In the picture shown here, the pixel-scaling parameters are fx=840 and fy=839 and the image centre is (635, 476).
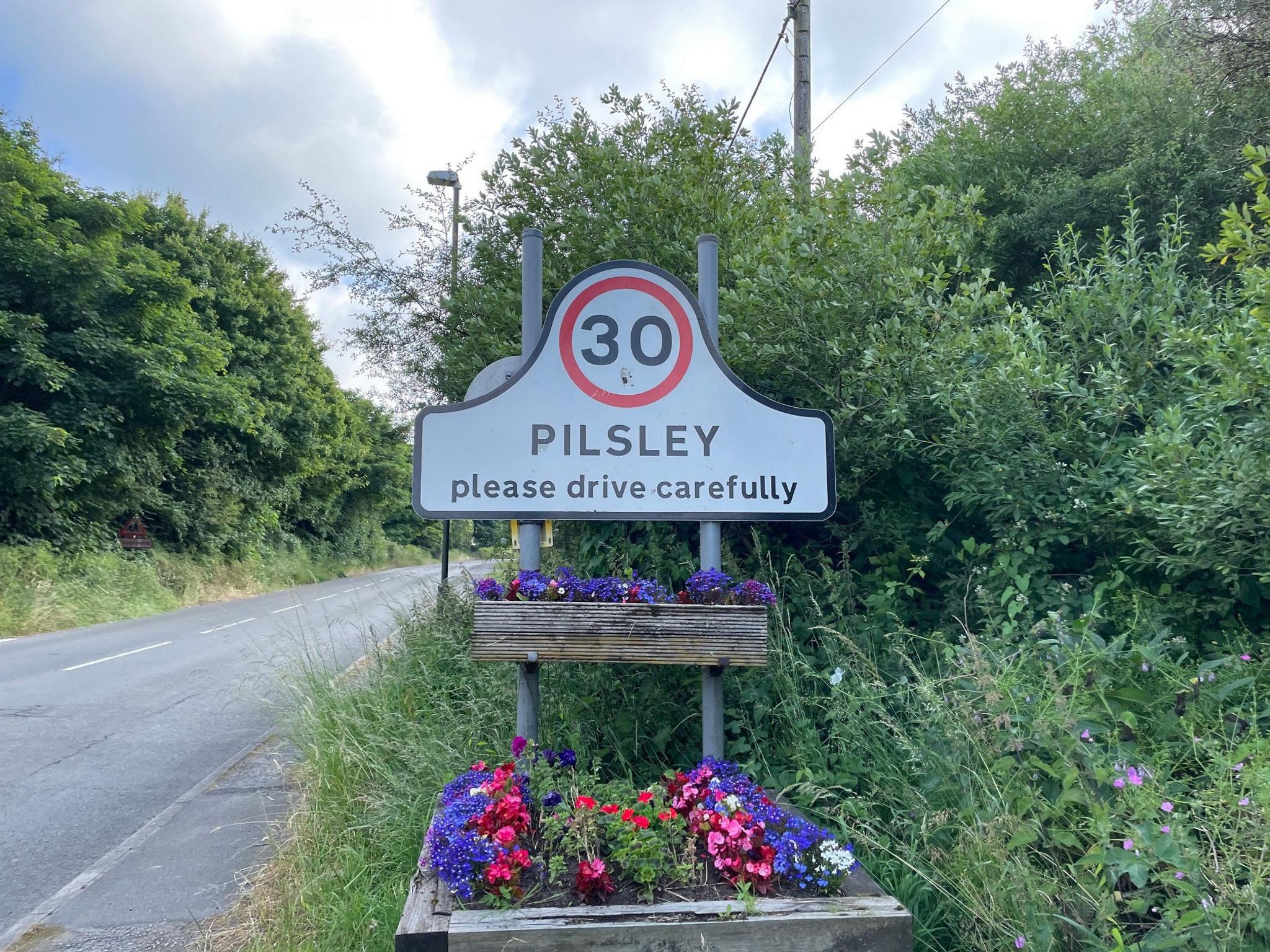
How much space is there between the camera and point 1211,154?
7.79 metres

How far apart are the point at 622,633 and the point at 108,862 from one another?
3.09 m

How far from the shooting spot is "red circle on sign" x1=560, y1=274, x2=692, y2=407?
126 inches

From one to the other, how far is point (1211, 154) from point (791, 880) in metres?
8.47

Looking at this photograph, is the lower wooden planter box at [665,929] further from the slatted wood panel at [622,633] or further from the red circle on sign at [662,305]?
the red circle on sign at [662,305]

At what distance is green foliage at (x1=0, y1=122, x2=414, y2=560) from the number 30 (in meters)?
15.0

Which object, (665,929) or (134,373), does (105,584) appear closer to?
(134,373)

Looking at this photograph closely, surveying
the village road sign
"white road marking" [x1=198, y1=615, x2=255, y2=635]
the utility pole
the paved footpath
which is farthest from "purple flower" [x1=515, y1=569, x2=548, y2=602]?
"white road marking" [x1=198, y1=615, x2=255, y2=635]

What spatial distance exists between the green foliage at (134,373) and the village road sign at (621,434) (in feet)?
48.4

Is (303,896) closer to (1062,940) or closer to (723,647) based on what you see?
(723,647)

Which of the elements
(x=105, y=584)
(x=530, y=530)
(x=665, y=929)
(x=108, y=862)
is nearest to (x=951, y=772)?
(x=665, y=929)

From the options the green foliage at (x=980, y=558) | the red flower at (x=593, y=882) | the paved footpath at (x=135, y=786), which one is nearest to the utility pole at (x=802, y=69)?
the green foliage at (x=980, y=558)

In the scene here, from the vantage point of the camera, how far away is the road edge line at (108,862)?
341 cm

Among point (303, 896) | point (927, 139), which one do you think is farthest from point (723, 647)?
point (927, 139)

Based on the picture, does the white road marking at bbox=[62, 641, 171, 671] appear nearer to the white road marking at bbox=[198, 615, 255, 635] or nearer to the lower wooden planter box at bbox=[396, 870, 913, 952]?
the white road marking at bbox=[198, 615, 255, 635]
